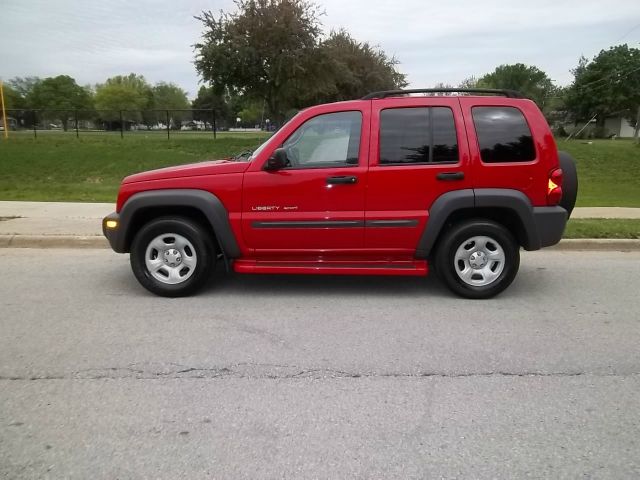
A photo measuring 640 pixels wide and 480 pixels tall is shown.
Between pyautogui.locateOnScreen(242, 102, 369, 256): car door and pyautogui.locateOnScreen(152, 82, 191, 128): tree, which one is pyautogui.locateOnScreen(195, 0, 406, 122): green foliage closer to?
pyautogui.locateOnScreen(242, 102, 369, 256): car door

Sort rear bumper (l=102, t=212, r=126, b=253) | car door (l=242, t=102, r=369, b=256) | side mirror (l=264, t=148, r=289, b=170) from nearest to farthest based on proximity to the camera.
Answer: side mirror (l=264, t=148, r=289, b=170)
car door (l=242, t=102, r=369, b=256)
rear bumper (l=102, t=212, r=126, b=253)

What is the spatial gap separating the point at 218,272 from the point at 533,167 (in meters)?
3.74

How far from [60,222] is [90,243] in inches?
57.4

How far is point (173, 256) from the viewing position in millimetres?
5355

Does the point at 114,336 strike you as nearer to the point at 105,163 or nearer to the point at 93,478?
the point at 93,478

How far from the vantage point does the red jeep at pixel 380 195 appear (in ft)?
16.7

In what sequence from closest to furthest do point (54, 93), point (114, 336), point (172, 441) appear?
point (172, 441), point (114, 336), point (54, 93)

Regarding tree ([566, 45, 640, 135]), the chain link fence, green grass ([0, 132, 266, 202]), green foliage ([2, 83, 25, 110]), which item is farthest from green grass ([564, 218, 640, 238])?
green foliage ([2, 83, 25, 110])

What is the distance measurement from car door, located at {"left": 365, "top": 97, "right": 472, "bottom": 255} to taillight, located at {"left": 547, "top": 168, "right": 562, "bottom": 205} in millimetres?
801

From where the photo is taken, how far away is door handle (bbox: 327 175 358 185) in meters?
5.06

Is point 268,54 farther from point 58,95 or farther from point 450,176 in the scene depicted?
point 58,95

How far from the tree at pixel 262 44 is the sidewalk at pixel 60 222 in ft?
48.9

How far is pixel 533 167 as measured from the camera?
512cm

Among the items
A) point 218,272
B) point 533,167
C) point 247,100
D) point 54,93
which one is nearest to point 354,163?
point 533,167
